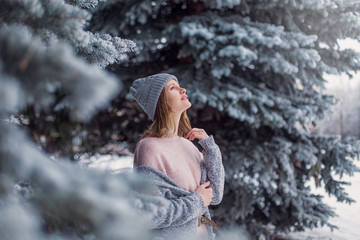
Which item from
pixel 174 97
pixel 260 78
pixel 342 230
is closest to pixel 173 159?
pixel 174 97

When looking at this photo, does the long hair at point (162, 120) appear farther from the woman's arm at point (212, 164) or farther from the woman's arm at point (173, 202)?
the woman's arm at point (173, 202)

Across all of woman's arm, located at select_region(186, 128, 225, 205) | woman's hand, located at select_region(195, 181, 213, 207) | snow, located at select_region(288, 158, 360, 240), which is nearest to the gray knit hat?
woman's arm, located at select_region(186, 128, 225, 205)

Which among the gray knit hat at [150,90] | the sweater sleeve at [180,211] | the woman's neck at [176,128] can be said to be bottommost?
the sweater sleeve at [180,211]

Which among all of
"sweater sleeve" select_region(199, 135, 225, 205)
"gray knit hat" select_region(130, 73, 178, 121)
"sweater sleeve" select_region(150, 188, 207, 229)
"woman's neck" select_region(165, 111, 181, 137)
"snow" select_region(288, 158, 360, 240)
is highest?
"gray knit hat" select_region(130, 73, 178, 121)

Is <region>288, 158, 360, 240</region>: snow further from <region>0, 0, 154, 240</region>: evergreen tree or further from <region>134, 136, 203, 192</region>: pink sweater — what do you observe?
<region>0, 0, 154, 240</region>: evergreen tree

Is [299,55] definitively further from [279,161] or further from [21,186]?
[21,186]

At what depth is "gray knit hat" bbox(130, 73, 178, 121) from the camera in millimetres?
1429

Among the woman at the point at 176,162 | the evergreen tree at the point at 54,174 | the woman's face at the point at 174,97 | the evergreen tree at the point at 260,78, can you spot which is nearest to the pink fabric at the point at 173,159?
the woman at the point at 176,162

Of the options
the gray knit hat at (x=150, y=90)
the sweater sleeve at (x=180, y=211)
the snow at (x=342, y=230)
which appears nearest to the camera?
the sweater sleeve at (x=180, y=211)

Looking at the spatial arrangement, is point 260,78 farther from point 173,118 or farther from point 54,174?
point 54,174

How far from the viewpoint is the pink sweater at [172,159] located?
135cm

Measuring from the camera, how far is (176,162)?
4.59 feet

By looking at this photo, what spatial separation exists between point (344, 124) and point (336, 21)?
1185cm

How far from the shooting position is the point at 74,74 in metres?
0.49
